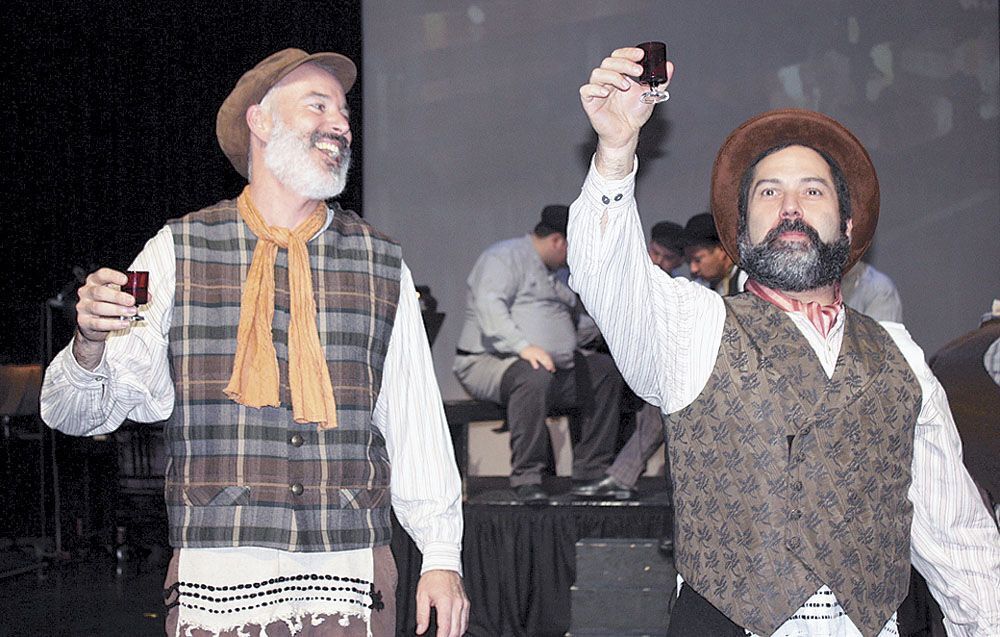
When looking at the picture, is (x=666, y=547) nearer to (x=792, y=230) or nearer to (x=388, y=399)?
(x=388, y=399)

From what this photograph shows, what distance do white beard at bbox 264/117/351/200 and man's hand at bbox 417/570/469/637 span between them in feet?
2.61

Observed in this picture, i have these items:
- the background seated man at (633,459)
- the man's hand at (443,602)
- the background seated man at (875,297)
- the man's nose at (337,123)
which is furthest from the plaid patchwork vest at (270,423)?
the background seated man at (875,297)

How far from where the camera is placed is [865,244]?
94.3 inches

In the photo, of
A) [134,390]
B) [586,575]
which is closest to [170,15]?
[586,575]

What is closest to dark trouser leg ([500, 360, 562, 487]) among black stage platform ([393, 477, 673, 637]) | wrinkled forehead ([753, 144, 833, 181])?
black stage platform ([393, 477, 673, 637])

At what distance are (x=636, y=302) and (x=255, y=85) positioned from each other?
100 cm

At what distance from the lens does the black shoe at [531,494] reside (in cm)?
483

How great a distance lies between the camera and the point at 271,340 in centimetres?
219

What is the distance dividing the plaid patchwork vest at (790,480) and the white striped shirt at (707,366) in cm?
5

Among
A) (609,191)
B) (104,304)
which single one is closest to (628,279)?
(609,191)

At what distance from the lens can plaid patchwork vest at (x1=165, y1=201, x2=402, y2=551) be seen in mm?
2086

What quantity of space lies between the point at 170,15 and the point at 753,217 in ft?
20.4

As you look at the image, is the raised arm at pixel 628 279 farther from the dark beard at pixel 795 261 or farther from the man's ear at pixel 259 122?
the man's ear at pixel 259 122

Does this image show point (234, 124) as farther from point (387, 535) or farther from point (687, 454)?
point (687, 454)
